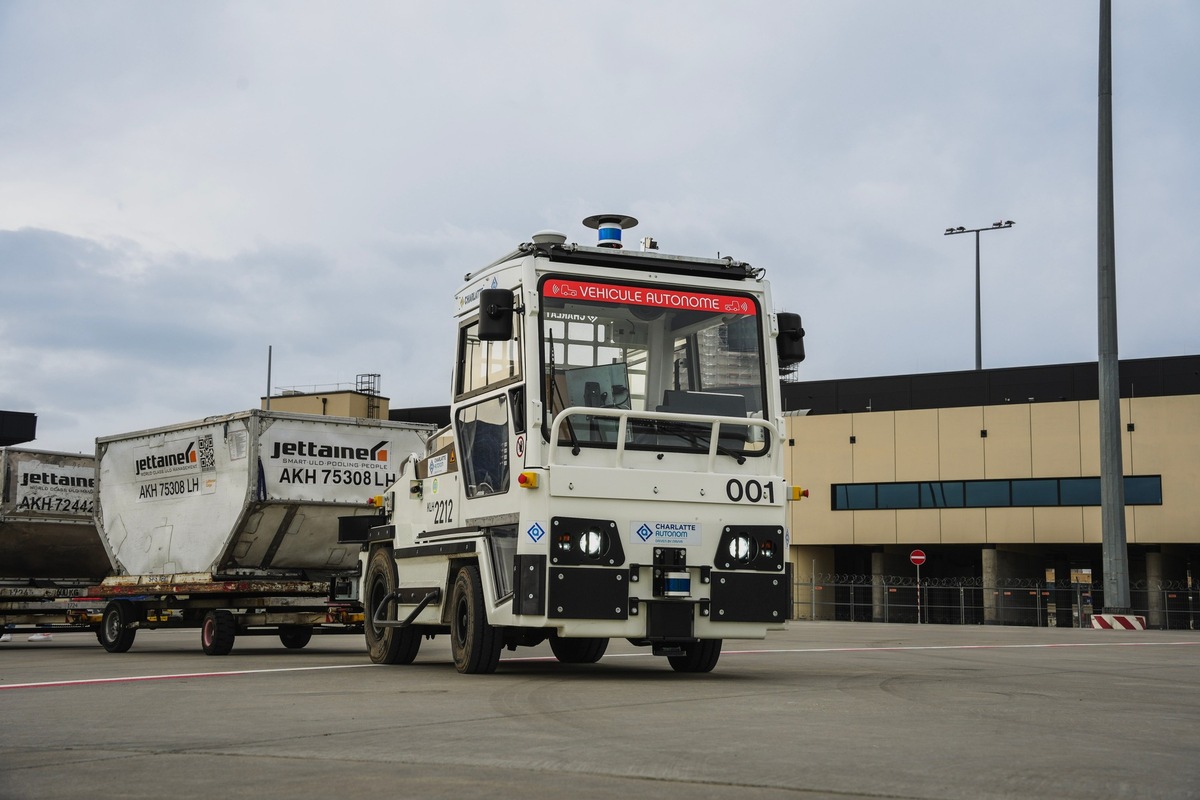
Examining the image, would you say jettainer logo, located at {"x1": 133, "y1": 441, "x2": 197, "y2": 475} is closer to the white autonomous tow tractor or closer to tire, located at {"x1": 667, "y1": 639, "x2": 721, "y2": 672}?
the white autonomous tow tractor

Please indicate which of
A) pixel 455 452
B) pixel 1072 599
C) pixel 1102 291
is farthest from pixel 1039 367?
pixel 455 452

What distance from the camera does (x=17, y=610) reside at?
70.9 feet

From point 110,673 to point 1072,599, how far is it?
38.5 meters

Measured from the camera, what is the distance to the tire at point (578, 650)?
15.0 m

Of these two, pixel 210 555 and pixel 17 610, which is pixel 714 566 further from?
pixel 17 610

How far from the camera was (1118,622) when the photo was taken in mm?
29844

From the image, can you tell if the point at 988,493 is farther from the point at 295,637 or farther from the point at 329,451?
the point at 329,451

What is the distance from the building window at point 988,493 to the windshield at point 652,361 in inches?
1388

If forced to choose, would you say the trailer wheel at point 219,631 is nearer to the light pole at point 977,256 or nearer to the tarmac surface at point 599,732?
the tarmac surface at point 599,732

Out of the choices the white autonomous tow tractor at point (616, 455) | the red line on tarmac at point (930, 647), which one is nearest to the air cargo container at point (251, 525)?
the red line on tarmac at point (930, 647)

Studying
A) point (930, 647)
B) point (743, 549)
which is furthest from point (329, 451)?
point (930, 647)

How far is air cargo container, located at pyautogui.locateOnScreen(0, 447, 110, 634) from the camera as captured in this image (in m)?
22.8

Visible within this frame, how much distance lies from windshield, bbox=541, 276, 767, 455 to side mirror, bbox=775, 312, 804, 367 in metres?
0.21

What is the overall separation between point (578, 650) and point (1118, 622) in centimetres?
1856
